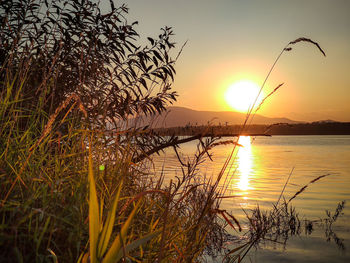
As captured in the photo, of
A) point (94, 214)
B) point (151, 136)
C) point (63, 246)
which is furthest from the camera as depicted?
point (151, 136)

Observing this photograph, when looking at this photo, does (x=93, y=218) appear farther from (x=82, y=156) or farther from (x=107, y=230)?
(x=82, y=156)

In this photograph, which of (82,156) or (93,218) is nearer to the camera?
(93,218)

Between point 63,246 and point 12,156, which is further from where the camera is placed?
point 12,156

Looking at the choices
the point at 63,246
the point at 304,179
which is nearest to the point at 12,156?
the point at 63,246

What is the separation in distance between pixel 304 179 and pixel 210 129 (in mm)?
11724

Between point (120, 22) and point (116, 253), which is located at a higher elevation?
point (120, 22)

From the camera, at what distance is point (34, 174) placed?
213 cm

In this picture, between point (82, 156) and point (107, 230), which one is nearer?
point (107, 230)

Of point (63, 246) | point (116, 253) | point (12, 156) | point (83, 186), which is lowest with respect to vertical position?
point (63, 246)

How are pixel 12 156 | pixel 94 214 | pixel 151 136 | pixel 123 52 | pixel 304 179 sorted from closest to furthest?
pixel 94 214 < pixel 12 156 < pixel 151 136 < pixel 123 52 < pixel 304 179

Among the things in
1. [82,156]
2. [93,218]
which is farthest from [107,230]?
[82,156]

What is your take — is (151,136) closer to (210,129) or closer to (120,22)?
(120,22)

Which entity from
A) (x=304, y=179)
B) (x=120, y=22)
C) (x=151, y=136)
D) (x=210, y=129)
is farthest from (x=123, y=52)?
(x=304, y=179)

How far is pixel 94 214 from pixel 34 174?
3.21ft
